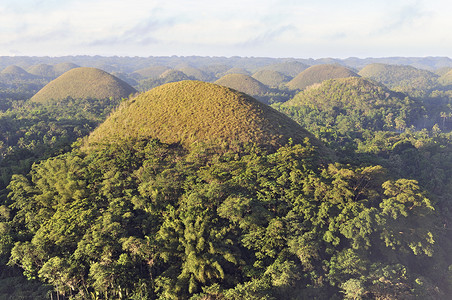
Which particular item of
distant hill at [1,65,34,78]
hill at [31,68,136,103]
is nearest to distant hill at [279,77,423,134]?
hill at [31,68,136,103]

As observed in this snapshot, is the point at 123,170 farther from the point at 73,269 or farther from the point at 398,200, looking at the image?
the point at 398,200

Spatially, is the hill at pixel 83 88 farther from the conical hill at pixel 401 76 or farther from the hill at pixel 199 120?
the conical hill at pixel 401 76

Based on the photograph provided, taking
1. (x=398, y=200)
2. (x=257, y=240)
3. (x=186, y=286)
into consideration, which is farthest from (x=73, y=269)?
(x=398, y=200)

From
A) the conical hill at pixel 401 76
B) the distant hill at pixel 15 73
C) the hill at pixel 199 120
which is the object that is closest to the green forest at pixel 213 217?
the hill at pixel 199 120

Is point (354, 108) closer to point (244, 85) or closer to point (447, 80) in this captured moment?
point (244, 85)

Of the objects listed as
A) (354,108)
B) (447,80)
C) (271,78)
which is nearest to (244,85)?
(271,78)

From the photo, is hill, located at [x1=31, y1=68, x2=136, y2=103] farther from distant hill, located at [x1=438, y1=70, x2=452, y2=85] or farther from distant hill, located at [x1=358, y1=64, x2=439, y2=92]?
distant hill, located at [x1=438, y1=70, x2=452, y2=85]
